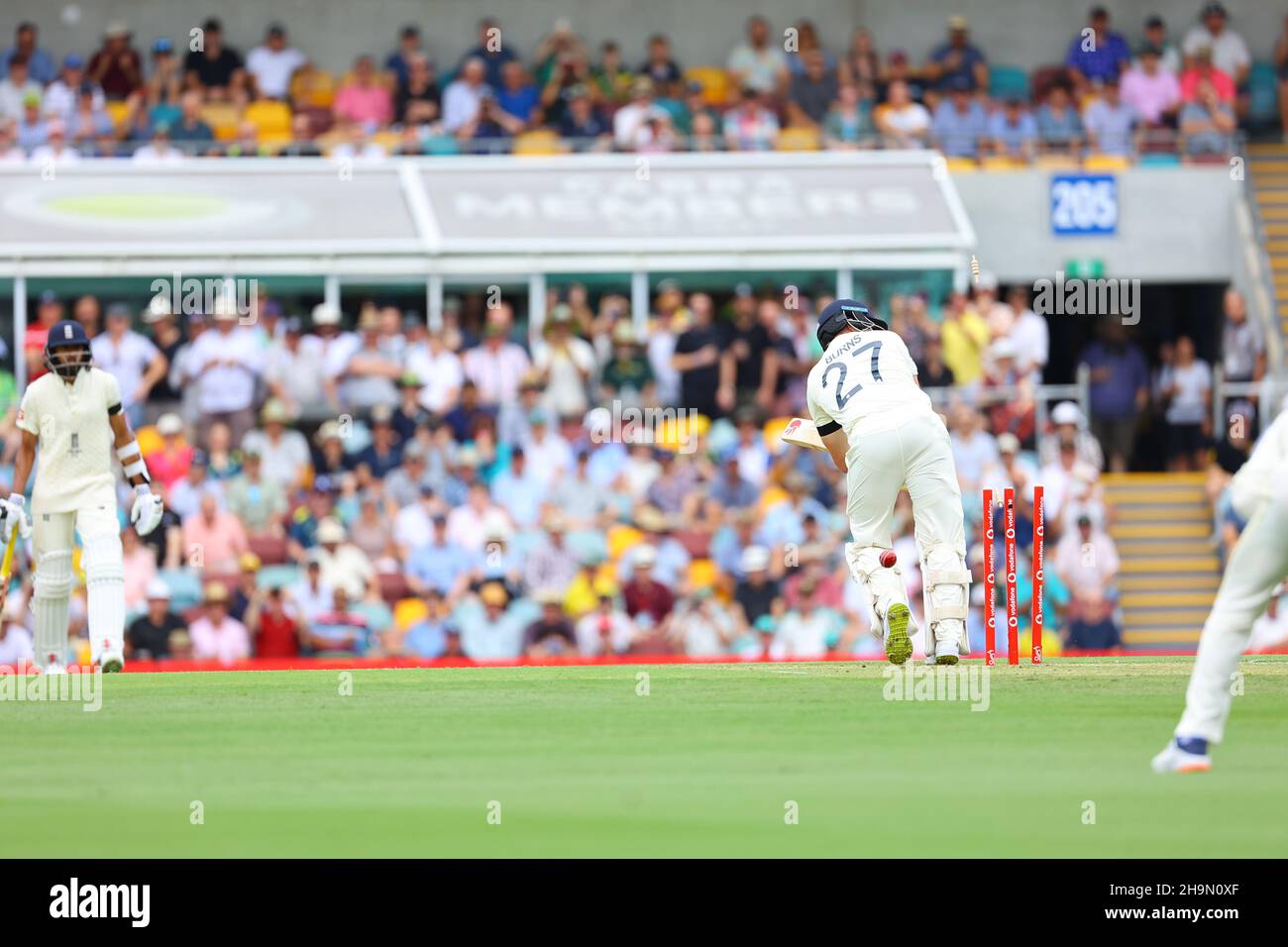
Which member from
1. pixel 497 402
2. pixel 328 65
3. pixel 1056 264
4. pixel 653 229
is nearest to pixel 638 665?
pixel 497 402

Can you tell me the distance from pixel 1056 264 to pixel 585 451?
771 cm

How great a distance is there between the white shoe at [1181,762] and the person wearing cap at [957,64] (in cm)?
1868

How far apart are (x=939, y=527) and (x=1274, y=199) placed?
16217mm

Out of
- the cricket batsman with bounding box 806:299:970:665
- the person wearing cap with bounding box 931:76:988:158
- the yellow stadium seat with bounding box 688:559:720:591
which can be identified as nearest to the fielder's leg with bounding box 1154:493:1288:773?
the cricket batsman with bounding box 806:299:970:665

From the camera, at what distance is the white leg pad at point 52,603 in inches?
555

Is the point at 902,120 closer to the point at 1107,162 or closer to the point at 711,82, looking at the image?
the point at 1107,162

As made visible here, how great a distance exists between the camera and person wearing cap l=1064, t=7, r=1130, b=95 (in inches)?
1073

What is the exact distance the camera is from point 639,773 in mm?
9750

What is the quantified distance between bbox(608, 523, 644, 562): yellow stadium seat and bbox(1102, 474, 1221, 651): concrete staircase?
472 centimetres

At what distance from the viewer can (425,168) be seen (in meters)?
24.8

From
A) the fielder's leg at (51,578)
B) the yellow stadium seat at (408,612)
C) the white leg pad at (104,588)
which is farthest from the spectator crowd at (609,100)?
the white leg pad at (104,588)

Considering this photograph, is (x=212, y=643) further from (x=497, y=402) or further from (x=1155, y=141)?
(x=1155, y=141)

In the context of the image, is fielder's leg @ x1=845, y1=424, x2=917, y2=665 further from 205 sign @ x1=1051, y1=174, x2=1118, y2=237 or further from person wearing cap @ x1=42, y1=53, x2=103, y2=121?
person wearing cap @ x1=42, y1=53, x2=103, y2=121

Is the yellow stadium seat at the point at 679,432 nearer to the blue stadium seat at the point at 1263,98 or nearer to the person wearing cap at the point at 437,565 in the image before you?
the person wearing cap at the point at 437,565
